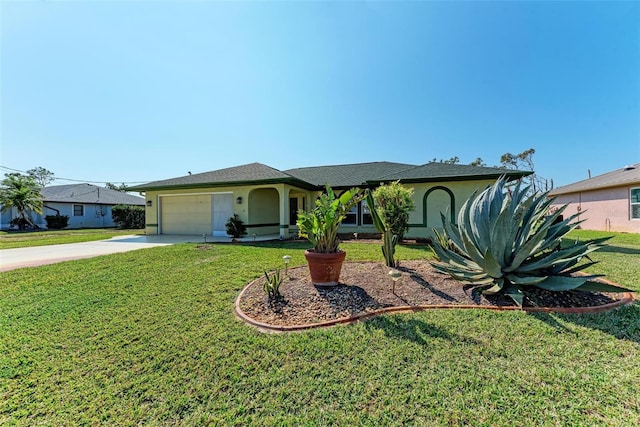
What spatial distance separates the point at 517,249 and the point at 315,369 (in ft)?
12.6

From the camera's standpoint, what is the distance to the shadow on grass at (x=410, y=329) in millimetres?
3079

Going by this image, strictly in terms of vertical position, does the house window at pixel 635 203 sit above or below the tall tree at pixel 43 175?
below

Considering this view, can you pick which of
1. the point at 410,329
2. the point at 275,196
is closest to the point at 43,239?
the point at 275,196

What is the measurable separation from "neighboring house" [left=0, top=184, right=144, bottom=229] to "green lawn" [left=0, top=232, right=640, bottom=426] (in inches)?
1143

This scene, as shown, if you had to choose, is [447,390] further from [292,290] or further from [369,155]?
[369,155]

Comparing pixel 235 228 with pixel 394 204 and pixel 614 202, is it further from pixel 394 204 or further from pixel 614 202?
pixel 614 202

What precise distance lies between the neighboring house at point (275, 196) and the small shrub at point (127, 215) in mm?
8251

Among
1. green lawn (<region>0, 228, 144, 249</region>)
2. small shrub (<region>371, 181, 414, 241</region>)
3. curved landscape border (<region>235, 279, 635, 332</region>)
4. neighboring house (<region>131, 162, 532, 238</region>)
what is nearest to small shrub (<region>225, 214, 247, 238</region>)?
neighboring house (<region>131, 162, 532, 238</region>)

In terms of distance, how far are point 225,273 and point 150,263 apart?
9.86 ft

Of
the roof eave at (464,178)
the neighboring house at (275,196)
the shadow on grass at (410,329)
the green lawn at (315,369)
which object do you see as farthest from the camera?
the neighboring house at (275,196)

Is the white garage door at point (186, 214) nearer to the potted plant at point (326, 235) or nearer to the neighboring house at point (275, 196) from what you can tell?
the neighboring house at point (275, 196)

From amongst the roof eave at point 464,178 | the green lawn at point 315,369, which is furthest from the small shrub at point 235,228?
the green lawn at point 315,369

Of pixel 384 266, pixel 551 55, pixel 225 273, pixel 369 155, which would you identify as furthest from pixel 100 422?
pixel 369 155

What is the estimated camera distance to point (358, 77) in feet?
40.3
